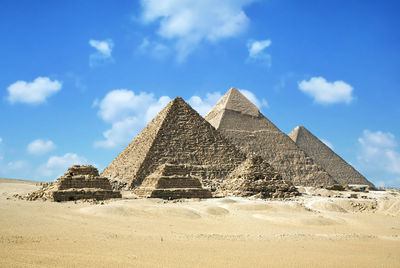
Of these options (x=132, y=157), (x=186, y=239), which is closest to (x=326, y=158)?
(x=132, y=157)

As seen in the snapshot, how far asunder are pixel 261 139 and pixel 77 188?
48.6m

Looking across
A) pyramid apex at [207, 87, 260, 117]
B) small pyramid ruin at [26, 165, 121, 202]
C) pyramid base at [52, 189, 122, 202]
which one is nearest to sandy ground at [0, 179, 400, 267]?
pyramid base at [52, 189, 122, 202]

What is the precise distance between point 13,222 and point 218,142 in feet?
121

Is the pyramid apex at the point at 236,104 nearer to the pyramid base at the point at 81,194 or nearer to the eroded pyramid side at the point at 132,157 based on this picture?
the eroded pyramid side at the point at 132,157

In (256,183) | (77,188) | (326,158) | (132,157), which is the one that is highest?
(326,158)

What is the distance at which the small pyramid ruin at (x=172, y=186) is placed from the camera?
85.1ft

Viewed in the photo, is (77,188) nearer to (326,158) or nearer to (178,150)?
(178,150)

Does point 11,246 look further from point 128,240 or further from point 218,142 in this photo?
point 218,142

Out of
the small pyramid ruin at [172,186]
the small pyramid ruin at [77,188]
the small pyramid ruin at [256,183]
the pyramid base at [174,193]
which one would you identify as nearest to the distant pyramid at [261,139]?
the small pyramid ruin at [256,183]

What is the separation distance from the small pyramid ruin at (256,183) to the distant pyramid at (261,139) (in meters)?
34.9

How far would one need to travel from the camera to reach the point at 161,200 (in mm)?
24547

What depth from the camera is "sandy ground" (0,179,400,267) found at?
8.84 metres

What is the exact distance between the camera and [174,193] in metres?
26.1

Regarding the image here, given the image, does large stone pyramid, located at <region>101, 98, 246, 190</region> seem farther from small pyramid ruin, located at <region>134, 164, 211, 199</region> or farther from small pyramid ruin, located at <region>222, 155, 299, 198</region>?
small pyramid ruin, located at <region>134, 164, 211, 199</region>
